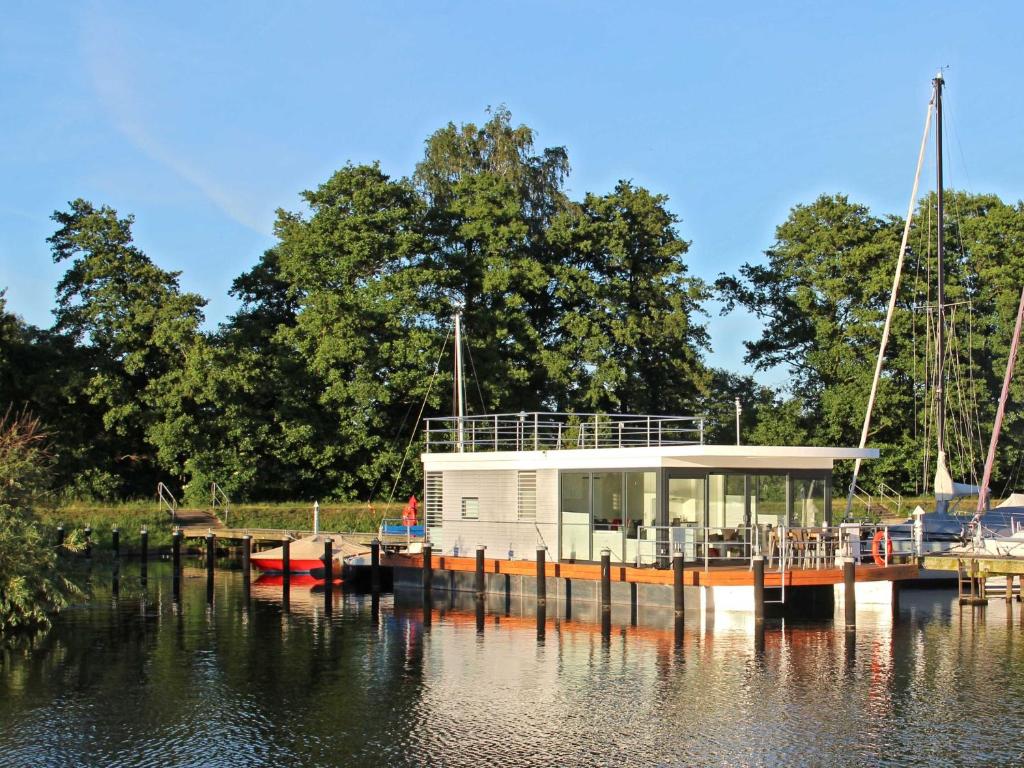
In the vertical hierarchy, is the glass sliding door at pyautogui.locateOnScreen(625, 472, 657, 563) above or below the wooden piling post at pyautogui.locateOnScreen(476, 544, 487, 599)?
above

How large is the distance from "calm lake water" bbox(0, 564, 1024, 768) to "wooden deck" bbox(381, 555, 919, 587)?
1.02 meters

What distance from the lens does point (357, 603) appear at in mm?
36250

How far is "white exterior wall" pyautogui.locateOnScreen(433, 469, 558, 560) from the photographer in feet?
111

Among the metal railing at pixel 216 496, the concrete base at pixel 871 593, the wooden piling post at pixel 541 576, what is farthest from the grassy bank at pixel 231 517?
the concrete base at pixel 871 593

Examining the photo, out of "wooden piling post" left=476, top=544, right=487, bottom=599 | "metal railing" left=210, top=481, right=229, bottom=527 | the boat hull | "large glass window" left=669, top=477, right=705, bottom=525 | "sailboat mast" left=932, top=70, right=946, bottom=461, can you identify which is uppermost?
"sailboat mast" left=932, top=70, right=946, bottom=461

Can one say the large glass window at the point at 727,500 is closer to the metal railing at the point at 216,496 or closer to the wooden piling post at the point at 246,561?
the wooden piling post at the point at 246,561

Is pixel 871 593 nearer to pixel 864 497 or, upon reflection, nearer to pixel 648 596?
pixel 648 596

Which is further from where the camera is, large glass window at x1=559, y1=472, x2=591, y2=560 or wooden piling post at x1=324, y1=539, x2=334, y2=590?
wooden piling post at x1=324, y1=539, x2=334, y2=590

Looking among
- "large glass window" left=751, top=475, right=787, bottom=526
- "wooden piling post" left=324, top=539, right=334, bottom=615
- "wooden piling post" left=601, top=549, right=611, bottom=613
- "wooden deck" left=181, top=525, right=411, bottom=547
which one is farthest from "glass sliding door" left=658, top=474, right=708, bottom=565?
"wooden deck" left=181, top=525, right=411, bottom=547

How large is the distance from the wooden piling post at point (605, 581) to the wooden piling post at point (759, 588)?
139 inches

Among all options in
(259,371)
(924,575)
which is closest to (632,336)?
(259,371)

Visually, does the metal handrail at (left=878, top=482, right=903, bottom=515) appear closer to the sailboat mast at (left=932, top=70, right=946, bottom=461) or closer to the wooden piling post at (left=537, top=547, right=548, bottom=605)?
the sailboat mast at (left=932, top=70, right=946, bottom=461)

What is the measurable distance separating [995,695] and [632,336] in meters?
38.8

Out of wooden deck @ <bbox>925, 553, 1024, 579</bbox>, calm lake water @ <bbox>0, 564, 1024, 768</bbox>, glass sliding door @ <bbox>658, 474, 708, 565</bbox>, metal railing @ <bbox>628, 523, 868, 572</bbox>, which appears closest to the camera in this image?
calm lake water @ <bbox>0, 564, 1024, 768</bbox>
